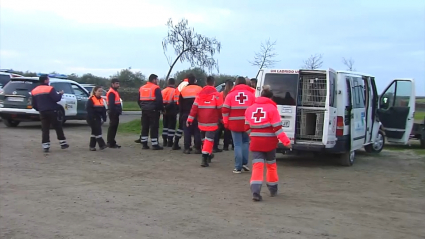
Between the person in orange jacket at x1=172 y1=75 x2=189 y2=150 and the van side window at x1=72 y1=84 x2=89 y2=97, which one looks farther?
the van side window at x1=72 y1=84 x2=89 y2=97

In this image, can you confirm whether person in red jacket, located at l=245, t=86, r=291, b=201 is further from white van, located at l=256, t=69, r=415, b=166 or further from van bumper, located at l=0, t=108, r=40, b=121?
van bumper, located at l=0, t=108, r=40, b=121

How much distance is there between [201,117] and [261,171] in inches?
141

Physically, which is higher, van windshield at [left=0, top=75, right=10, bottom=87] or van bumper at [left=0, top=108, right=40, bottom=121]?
van windshield at [left=0, top=75, right=10, bottom=87]

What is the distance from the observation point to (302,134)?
11188mm

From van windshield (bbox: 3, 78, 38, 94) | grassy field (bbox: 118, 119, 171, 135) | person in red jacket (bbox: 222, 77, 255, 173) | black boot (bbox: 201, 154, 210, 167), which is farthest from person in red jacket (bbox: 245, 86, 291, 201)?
van windshield (bbox: 3, 78, 38, 94)

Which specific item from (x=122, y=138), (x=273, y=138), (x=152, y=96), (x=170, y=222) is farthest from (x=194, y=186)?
(x=122, y=138)

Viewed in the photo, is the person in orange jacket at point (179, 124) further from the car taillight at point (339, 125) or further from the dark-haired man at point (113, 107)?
the car taillight at point (339, 125)

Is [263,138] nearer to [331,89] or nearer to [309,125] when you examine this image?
[331,89]

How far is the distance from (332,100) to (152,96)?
4588mm

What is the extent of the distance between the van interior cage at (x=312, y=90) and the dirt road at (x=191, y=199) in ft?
4.78

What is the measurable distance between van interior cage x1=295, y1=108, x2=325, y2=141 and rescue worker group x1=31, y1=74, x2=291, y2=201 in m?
1.19

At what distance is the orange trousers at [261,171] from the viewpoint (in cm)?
768

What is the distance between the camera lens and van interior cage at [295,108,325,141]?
10.9 m

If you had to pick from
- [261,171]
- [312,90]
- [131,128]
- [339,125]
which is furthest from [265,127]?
[131,128]
